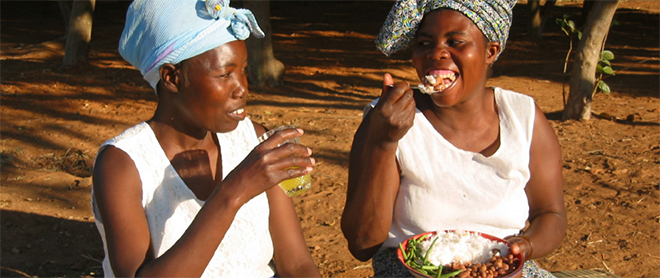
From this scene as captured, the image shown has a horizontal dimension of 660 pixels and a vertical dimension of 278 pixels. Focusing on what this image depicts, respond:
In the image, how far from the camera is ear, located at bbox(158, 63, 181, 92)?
1.92 metres

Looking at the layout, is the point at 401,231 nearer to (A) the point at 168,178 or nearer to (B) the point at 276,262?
(B) the point at 276,262

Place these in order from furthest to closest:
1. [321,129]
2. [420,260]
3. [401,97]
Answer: [321,129] < [420,260] < [401,97]

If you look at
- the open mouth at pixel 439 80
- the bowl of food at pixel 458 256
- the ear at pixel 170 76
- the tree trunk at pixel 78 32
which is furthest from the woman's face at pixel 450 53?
the tree trunk at pixel 78 32

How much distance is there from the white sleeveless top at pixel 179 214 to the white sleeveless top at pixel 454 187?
534mm

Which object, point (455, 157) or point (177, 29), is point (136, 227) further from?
point (455, 157)

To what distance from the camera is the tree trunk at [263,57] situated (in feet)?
25.9

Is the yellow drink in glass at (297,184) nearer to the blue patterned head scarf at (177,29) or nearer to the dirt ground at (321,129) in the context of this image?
the blue patterned head scarf at (177,29)

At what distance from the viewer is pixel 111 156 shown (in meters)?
1.89

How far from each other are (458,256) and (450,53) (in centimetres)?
73

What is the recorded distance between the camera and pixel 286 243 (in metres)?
2.20

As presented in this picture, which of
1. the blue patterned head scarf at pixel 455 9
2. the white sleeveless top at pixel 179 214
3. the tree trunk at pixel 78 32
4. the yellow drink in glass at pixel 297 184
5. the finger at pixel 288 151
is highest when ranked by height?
the blue patterned head scarf at pixel 455 9

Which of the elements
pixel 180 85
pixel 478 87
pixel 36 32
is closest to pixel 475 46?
pixel 478 87

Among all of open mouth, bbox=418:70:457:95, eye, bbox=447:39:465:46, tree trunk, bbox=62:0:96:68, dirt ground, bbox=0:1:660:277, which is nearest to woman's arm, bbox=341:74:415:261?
open mouth, bbox=418:70:457:95

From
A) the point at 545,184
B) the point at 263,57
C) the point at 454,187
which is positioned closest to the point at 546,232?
the point at 545,184
